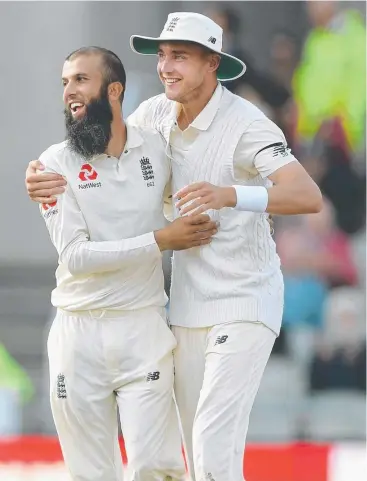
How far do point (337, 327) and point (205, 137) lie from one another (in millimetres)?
3108

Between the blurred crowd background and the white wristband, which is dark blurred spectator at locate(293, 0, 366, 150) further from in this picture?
the white wristband

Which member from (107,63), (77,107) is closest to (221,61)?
(107,63)

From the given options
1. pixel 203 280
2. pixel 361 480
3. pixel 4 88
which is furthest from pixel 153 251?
pixel 4 88

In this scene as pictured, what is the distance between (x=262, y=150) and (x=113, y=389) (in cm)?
88

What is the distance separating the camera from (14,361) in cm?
703

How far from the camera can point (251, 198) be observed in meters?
3.80

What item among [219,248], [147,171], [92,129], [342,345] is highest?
[92,129]

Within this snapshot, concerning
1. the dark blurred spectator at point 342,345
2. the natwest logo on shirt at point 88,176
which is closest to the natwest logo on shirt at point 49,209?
the natwest logo on shirt at point 88,176

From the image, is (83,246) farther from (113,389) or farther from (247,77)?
(247,77)

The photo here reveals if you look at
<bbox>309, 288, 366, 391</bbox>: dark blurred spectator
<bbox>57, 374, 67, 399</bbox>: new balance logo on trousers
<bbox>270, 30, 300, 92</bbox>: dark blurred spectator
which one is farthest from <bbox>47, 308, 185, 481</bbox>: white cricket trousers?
<bbox>270, 30, 300, 92</bbox>: dark blurred spectator

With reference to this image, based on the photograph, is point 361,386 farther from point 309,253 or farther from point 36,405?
point 36,405

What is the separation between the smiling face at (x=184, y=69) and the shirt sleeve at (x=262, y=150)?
23 centimetres

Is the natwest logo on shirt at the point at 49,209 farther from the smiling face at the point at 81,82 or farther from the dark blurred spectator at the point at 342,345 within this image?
the dark blurred spectator at the point at 342,345

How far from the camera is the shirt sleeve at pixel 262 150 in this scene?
391 centimetres
